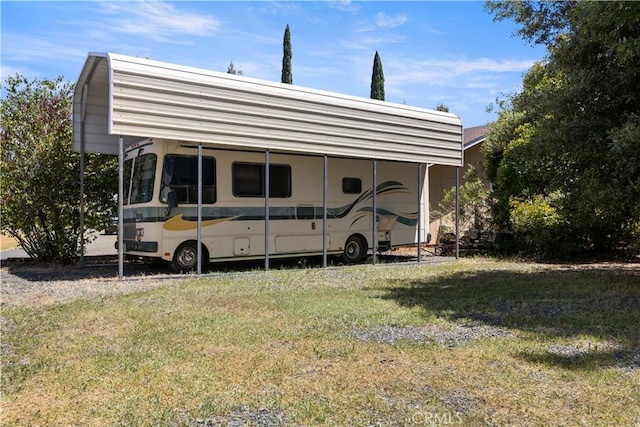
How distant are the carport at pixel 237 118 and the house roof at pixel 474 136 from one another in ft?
23.0

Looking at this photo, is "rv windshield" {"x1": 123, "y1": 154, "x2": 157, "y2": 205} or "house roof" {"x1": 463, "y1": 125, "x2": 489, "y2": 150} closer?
"rv windshield" {"x1": 123, "y1": 154, "x2": 157, "y2": 205}

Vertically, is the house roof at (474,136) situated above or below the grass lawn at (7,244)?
above

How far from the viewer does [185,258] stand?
11312 millimetres

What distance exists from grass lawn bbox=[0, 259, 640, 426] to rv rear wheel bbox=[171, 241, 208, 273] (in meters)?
2.33

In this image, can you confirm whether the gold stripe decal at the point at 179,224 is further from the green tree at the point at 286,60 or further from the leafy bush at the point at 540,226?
the green tree at the point at 286,60

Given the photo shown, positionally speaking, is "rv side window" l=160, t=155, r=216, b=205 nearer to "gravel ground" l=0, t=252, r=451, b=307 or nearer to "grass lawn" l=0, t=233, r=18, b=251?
"gravel ground" l=0, t=252, r=451, b=307

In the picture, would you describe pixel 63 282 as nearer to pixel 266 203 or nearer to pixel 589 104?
pixel 266 203

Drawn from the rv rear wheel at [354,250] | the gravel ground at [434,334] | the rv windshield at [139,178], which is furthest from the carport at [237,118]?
the gravel ground at [434,334]

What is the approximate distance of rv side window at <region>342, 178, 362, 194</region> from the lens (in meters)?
13.7

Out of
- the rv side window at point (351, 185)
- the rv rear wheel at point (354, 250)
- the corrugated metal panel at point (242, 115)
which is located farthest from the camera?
the rv rear wheel at point (354, 250)

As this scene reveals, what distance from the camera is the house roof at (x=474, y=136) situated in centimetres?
2141

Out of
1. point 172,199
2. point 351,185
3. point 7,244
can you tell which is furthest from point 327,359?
point 7,244

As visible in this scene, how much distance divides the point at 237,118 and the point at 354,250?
16.0ft

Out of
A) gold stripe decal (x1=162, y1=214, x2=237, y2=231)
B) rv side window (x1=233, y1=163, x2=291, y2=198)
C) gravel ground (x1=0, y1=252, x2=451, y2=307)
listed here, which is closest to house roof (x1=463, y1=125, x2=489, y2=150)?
gravel ground (x1=0, y1=252, x2=451, y2=307)
